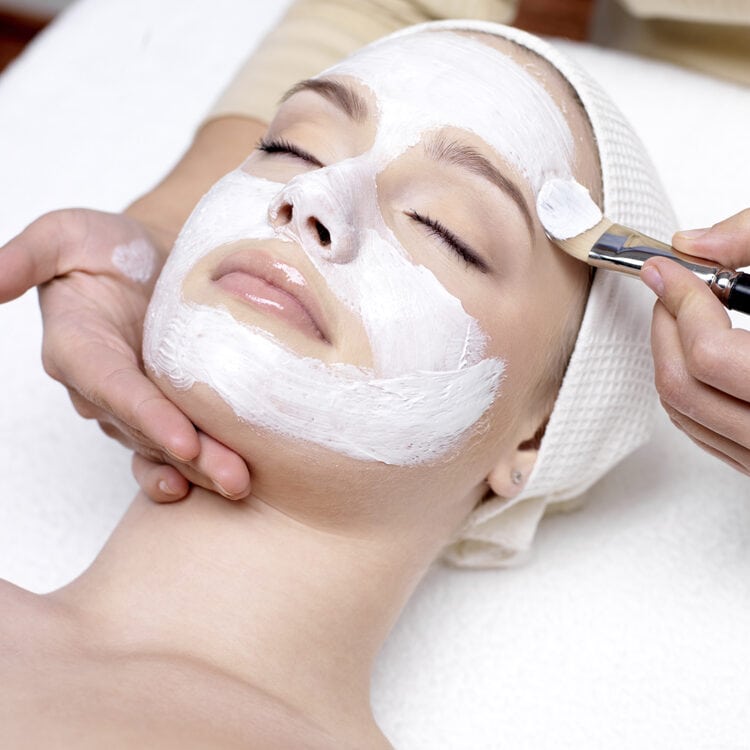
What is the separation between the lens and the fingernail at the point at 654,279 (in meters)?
0.95

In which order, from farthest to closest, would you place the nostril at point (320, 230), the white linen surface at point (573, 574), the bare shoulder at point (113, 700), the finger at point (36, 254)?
the white linen surface at point (573, 574), the finger at point (36, 254), the nostril at point (320, 230), the bare shoulder at point (113, 700)

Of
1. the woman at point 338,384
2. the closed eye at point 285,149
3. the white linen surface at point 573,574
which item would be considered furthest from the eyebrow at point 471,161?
the white linen surface at point 573,574

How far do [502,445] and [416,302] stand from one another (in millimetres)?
230

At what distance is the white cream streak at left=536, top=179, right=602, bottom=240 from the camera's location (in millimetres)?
1047

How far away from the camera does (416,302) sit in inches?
38.6

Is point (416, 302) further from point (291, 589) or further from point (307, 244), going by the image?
point (291, 589)

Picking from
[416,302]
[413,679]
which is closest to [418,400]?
[416,302]

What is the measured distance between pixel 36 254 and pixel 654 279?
655mm

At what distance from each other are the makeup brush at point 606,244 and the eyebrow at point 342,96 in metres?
0.20

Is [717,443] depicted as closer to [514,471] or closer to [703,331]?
[703,331]

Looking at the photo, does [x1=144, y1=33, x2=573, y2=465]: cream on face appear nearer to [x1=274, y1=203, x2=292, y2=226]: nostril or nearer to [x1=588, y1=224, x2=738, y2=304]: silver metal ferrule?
[x1=274, y1=203, x2=292, y2=226]: nostril

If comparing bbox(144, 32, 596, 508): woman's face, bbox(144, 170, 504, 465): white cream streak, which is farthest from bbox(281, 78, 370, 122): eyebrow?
bbox(144, 170, 504, 465): white cream streak

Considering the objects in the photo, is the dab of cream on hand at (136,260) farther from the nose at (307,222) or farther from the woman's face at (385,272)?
the nose at (307,222)

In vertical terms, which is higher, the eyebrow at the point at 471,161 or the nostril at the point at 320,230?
the eyebrow at the point at 471,161
